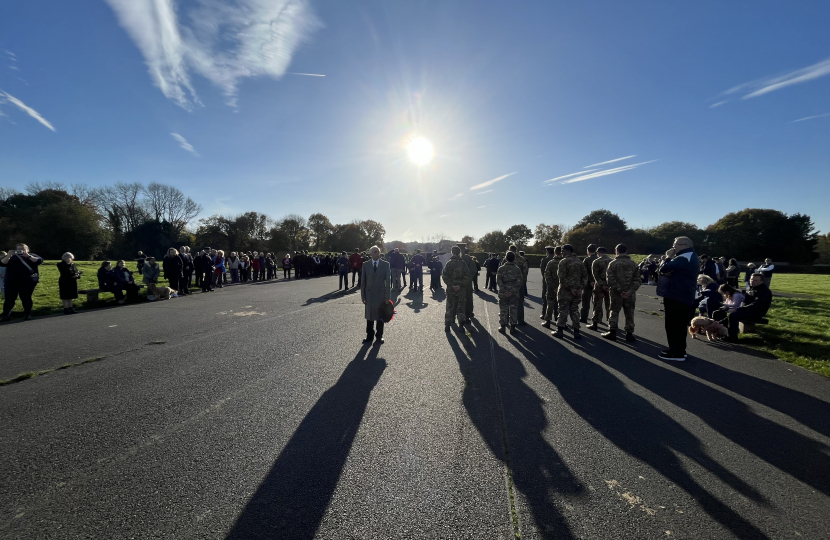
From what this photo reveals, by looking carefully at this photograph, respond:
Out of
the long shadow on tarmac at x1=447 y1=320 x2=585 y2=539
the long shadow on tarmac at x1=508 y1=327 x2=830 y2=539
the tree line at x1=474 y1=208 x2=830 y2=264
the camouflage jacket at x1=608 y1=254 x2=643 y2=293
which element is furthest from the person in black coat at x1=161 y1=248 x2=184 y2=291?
the tree line at x1=474 y1=208 x2=830 y2=264

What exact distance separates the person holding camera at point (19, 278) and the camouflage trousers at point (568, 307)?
1385cm

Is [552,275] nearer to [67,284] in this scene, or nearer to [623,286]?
[623,286]

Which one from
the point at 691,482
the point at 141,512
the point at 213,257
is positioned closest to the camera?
the point at 141,512

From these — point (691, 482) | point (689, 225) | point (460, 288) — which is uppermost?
point (689, 225)

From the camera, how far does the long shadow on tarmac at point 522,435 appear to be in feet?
8.10

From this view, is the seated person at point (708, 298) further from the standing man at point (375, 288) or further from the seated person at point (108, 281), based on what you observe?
the seated person at point (108, 281)

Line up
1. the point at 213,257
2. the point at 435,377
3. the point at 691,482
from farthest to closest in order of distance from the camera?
1. the point at 213,257
2. the point at 435,377
3. the point at 691,482

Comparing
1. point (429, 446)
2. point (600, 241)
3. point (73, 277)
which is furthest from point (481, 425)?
point (600, 241)

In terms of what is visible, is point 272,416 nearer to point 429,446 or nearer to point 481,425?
point 429,446

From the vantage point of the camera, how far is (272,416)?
3.84 meters

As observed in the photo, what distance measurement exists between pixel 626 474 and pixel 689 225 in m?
83.4

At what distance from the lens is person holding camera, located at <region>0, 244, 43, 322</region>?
30.6 ft

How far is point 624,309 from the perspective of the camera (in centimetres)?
729

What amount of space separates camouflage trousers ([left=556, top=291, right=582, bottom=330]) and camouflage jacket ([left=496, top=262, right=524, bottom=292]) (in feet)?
3.12
